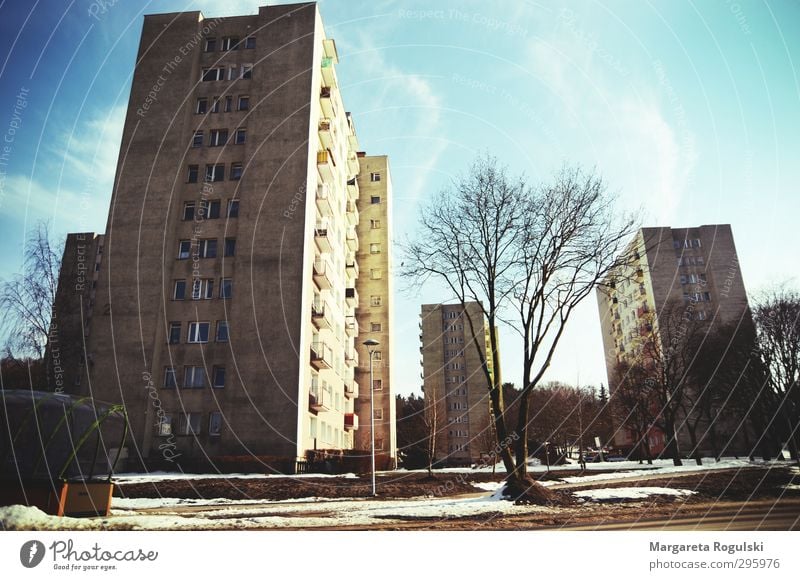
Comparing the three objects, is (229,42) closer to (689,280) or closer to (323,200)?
(323,200)

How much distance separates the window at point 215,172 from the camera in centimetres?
2888

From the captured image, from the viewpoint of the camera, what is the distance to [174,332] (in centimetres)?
2630

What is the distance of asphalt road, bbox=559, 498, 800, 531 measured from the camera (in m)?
7.18

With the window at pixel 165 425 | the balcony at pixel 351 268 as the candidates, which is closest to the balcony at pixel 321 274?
the balcony at pixel 351 268

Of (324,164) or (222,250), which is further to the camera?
(324,164)

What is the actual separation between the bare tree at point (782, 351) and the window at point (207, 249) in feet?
93.5

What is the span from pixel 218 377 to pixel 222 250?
7.41 m

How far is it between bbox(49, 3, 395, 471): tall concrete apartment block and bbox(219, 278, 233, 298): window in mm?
66

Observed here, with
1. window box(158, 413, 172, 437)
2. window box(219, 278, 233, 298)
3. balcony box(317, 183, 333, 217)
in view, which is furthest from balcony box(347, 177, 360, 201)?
window box(158, 413, 172, 437)

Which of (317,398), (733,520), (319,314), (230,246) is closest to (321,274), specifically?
(319,314)

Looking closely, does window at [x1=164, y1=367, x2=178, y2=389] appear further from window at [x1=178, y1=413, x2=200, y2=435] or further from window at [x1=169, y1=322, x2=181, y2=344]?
window at [x1=178, y1=413, x2=200, y2=435]

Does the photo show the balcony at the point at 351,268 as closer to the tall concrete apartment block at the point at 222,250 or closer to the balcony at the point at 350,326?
→ the balcony at the point at 350,326
